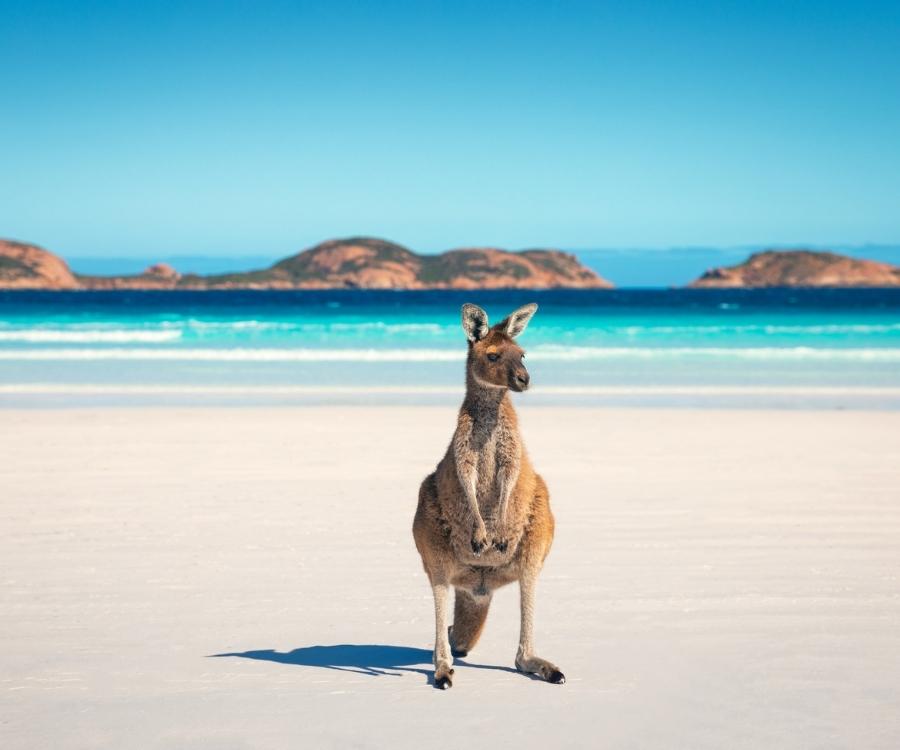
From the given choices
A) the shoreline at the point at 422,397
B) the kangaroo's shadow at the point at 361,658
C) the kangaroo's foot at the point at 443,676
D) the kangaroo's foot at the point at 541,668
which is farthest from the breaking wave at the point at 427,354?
the kangaroo's foot at the point at 443,676

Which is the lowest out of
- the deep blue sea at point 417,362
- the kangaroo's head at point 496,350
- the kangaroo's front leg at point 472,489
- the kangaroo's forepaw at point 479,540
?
the deep blue sea at point 417,362

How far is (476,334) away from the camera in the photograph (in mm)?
4207

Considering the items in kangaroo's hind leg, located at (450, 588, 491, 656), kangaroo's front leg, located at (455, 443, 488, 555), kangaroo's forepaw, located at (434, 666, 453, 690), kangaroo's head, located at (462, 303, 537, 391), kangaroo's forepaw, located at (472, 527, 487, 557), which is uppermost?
kangaroo's head, located at (462, 303, 537, 391)

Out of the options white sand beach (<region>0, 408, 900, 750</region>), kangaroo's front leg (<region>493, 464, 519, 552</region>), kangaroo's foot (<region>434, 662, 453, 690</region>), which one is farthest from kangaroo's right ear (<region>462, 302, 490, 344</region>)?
white sand beach (<region>0, 408, 900, 750</region>)

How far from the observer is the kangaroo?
4.19 m

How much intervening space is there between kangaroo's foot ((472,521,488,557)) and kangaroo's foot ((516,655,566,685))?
2.06ft

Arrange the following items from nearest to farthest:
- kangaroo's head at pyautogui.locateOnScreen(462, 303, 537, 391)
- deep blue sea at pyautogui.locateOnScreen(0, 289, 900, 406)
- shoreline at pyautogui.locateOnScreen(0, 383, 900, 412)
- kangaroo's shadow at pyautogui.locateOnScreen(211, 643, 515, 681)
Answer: kangaroo's head at pyautogui.locateOnScreen(462, 303, 537, 391) < kangaroo's shadow at pyautogui.locateOnScreen(211, 643, 515, 681) < shoreline at pyautogui.locateOnScreen(0, 383, 900, 412) < deep blue sea at pyautogui.locateOnScreen(0, 289, 900, 406)

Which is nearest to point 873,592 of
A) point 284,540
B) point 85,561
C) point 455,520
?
point 455,520

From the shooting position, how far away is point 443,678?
4.43 metres

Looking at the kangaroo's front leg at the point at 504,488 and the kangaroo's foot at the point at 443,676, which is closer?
the kangaroo's front leg at the point at 504,488

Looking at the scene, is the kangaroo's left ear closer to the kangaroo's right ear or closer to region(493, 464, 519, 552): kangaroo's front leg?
the kangaroo's right ear

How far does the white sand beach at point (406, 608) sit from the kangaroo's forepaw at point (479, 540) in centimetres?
61

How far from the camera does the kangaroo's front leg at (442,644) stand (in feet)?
14.4

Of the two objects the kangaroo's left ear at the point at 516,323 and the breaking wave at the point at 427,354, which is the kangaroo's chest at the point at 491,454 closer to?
the kangaroo's left ear at the point at 516,323
